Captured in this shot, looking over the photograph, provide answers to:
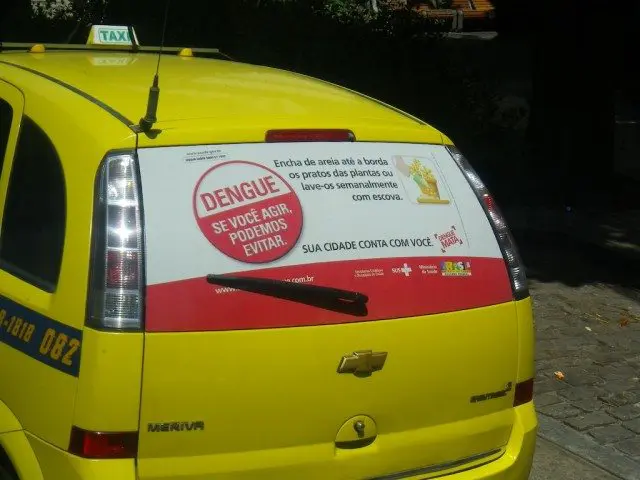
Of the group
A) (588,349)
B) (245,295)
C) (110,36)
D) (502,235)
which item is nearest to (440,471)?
(502,235)

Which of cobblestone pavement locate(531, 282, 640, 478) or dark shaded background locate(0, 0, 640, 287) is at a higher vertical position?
dark shaded background locate(0, 0, 640, 287)

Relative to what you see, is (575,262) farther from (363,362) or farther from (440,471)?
(363,362)

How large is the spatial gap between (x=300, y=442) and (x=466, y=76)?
969cm

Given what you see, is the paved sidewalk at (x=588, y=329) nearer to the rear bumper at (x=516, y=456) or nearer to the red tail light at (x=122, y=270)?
the rear bumper at (x=516, y=456)

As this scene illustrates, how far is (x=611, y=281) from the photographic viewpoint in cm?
833

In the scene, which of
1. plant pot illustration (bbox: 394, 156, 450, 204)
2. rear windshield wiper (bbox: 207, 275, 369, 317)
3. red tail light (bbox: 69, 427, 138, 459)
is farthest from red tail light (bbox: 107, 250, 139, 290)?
plant pot illustration (bbox: 394, 156, 450, 204)

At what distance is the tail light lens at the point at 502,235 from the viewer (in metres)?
3.29

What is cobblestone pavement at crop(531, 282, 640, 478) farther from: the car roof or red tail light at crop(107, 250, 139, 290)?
red tail light at crop(107, 250, 139, 290)

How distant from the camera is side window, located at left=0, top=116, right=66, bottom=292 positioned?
9.44 ft

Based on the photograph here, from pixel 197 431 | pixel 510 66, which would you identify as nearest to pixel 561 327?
pixel 197 431

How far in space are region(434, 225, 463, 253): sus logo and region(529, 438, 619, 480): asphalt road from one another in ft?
6.67

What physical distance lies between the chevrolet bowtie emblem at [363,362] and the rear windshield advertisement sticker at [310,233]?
0.36 ft

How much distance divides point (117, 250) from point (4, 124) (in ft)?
3.38

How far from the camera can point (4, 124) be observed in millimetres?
3408
